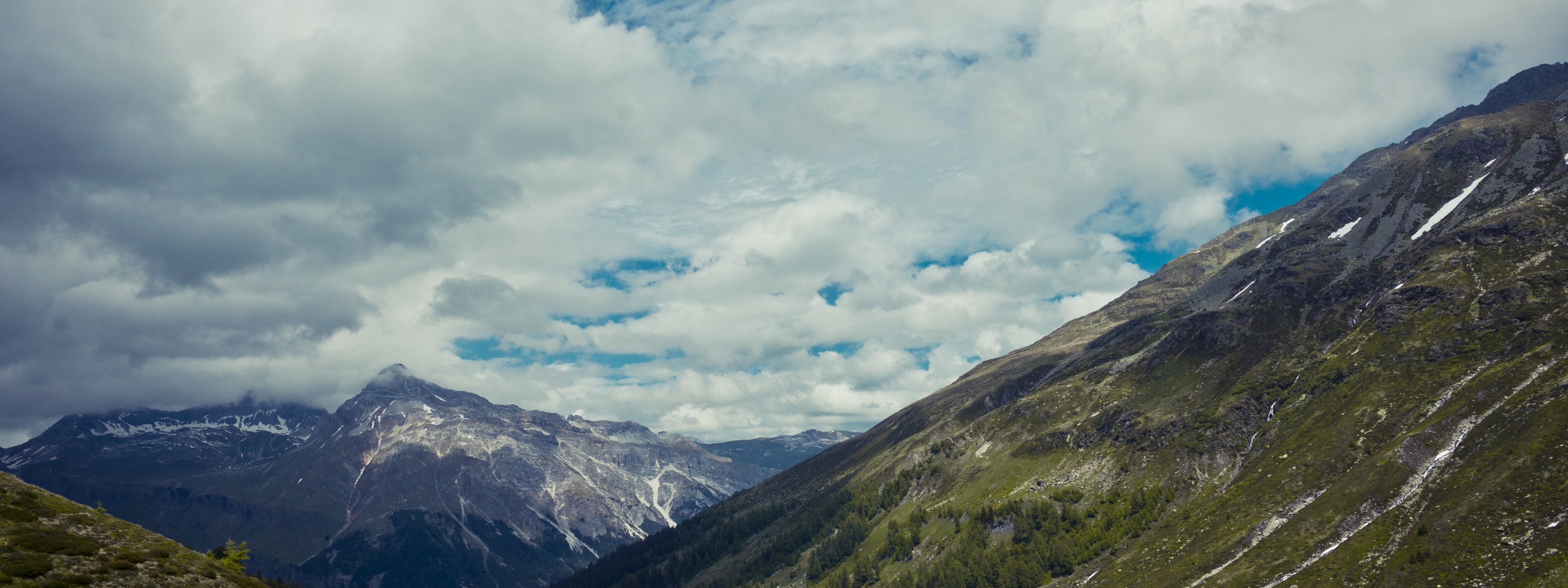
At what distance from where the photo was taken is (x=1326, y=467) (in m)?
162

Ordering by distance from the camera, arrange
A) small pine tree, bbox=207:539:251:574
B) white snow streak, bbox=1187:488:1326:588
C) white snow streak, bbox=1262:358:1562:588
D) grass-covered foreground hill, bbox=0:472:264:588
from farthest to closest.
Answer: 1. white snow streak, bbox=1187:488:1326:588
2. white snow streak, bbox=1262:358:1562:588
3. small pine tree, bbox=207:539:251:574
4. grass-covered foreground hill, bbox=0:472:264:588

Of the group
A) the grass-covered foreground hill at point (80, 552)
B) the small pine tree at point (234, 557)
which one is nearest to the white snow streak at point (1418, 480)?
the grass-covered foreground hill at point (80, 552)

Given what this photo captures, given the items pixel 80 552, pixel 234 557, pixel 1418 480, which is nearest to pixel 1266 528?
pixel 1418 480

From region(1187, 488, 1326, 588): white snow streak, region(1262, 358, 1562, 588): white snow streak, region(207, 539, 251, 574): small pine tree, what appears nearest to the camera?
region(207, 539, 251, 574): small pine tree

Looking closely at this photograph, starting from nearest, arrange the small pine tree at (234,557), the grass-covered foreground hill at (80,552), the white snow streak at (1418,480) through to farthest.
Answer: the grass-covered foreground hill at (80,552), the small pine tree at (234,557), the white snow streak at (1418,480)

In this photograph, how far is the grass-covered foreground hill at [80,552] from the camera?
184 feet

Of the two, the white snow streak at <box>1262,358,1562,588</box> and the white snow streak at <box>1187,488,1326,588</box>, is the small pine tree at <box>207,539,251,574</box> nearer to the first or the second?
the white snow streak at <box>1187,488,1326,588</box>

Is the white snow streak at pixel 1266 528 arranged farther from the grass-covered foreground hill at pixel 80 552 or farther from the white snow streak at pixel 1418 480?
the grass-covered foreground hill at pixel 80 552

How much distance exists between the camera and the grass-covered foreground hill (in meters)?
56.0

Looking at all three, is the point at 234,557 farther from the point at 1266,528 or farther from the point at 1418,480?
the point at 1418,480


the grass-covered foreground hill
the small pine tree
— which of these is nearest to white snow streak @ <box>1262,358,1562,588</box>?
the grass-covered foreground hill

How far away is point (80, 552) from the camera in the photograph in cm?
6038

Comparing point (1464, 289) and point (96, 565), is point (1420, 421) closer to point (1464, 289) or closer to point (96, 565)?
point (1464, 289)

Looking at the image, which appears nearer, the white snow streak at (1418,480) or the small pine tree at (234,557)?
the small pine tree at (234,557)
